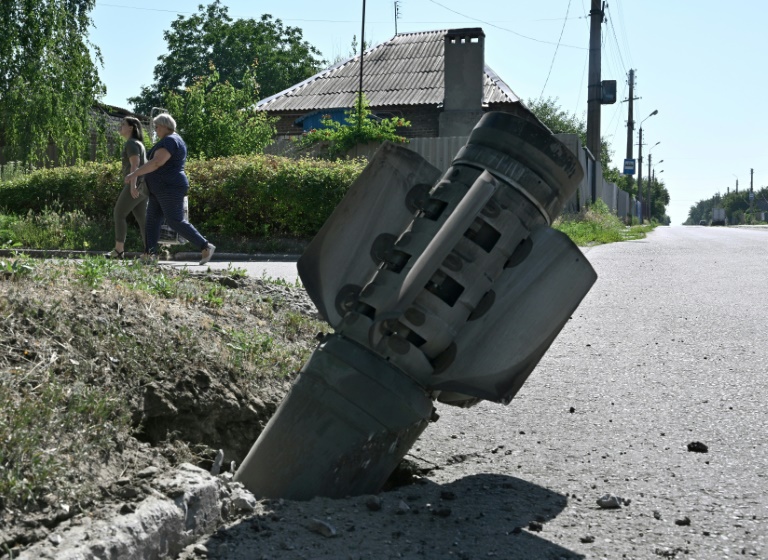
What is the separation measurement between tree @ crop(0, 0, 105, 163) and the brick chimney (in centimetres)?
1046

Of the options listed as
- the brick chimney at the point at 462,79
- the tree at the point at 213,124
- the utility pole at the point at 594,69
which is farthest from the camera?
the brick chimney at the point at 462,79

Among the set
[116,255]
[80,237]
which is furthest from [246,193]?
[116,255]

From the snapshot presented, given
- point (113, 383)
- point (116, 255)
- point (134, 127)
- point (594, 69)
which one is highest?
point (594, 69)

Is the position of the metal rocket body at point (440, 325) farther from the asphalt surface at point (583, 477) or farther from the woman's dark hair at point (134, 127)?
the woman's dark hair at point (134, 127)

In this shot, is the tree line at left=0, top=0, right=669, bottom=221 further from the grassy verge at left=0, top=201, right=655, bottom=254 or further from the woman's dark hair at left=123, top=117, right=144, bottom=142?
the woman's dark hair at left=123, top=117, right=144, bottom=142

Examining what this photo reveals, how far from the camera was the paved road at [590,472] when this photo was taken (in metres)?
2.78

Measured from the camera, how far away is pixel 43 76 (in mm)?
19609

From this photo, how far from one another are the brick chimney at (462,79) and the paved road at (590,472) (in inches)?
809

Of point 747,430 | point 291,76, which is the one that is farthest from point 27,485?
point 291,76

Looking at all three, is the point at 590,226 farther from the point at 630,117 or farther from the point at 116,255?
the point at 630,117

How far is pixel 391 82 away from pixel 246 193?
1961cm

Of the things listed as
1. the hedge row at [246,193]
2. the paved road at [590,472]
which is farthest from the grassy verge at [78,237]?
the paved road at [590,472]

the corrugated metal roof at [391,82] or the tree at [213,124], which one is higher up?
the corrugated metal roof at [391,82]

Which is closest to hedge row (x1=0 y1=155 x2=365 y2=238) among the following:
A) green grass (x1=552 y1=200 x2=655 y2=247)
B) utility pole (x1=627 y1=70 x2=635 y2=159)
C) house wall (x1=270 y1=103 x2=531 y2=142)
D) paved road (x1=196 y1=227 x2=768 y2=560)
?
green grass (x1=552 y1=200 x2=655 y2=247)
